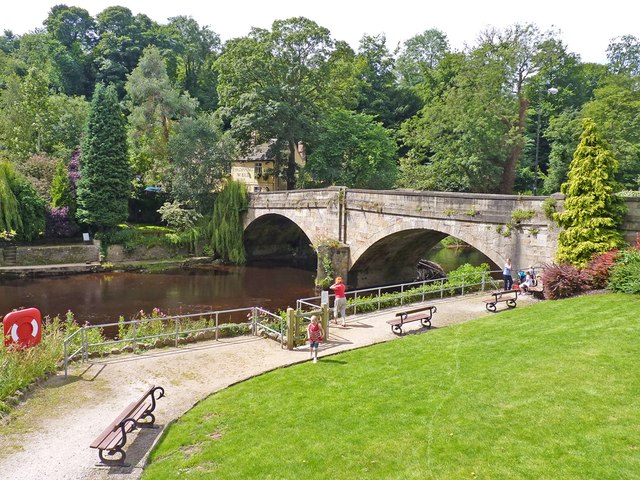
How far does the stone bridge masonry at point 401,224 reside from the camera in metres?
19.6

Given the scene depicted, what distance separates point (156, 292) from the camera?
1208 inches

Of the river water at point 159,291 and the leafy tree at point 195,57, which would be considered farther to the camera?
the leafy tree at point 195,57

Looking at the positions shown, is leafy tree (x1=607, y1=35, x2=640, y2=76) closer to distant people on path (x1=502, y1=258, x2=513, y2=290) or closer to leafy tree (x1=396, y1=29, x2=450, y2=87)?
leafy tree (x1=396, y1=29, x2=450, y2=87)

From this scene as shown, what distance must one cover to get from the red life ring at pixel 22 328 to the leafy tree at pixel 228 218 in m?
27.4

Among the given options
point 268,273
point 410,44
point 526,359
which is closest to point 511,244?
point 526,359

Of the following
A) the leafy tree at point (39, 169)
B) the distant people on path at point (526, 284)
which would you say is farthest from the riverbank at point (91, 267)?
the distant people on path at point (526, 284)

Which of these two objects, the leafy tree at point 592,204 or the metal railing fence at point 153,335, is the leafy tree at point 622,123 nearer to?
the leafy tree at point 592,204

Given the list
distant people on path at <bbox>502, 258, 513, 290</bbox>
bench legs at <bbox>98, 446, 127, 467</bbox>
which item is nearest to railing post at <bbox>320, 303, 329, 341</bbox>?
bench legs at <bbox>98, 446, 127, 467</bbox>

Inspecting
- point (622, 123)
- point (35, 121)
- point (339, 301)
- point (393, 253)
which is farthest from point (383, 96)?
point (339, 301)

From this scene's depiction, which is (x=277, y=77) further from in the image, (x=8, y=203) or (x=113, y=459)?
(x=113, y=459)

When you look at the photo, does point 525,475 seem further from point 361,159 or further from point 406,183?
point 406,183

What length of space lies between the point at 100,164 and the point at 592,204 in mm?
33371

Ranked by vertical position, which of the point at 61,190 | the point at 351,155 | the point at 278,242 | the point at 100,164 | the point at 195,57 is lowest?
the point at 278,242

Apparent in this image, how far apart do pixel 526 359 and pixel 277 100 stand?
33888mm
